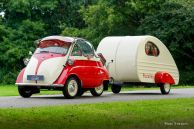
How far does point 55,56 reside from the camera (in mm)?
18828

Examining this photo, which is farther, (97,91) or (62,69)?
(97,91)

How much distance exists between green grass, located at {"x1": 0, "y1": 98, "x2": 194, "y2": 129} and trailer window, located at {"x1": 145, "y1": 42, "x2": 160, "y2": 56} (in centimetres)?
790

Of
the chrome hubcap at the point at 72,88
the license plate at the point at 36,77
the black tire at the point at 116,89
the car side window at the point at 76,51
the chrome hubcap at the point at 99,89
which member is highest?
the car side window at the point at 76,51

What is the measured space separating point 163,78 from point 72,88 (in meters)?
5.08

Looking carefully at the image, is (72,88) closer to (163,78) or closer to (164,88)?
(163,78)

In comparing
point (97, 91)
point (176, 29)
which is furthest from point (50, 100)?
point (176, 29)

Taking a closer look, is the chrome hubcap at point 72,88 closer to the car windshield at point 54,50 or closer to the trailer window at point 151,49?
the car windshield at point 54,50

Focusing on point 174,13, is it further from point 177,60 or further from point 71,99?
point 71,99

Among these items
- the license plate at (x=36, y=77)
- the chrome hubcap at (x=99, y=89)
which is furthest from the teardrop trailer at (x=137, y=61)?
the license plate at (x=36, y=77)

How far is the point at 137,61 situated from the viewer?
71.6 ft

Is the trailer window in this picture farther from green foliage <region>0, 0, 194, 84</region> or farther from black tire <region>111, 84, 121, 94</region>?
green foliage <region>0, 0, 194, 84</region>

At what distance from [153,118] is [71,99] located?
23.4 ft

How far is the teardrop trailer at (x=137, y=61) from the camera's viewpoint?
21953mm

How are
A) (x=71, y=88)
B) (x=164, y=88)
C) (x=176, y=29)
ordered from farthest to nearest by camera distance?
1. (x=176, y=29)
2. (x=164, y=88)
3. (x=71, y=88)
